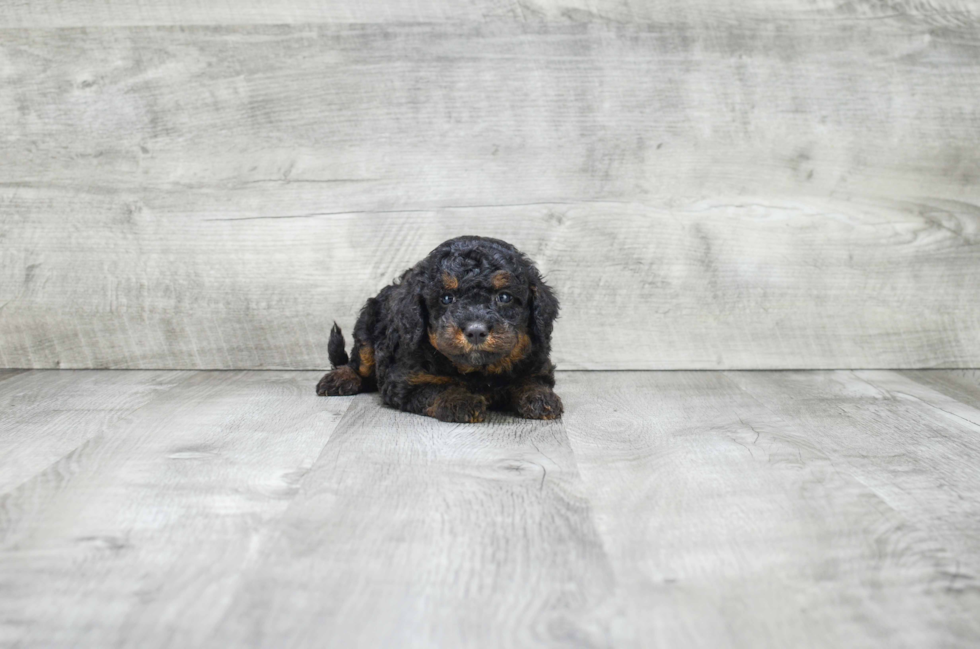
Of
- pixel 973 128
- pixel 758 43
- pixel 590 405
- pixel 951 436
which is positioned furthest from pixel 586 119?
pixel 951 436

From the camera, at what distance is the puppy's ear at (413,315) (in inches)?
120

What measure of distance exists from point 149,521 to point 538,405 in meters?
1.41

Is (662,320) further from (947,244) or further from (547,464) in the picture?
(547,464)

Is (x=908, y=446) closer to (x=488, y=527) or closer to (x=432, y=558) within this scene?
(x=488, y=527)

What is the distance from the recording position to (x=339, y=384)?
347cm

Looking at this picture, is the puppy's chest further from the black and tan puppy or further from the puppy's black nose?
the puppy's black nose

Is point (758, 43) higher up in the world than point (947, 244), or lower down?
higher up

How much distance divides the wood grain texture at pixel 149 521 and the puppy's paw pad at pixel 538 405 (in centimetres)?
66

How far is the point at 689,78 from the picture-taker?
13.4 feet

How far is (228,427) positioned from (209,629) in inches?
58.5

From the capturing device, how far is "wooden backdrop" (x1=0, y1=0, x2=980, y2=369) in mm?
4051

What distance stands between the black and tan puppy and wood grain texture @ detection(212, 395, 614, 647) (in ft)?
1.31

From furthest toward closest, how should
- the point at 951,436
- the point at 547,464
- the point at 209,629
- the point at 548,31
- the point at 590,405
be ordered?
the point at 548,31 → the point at 590,405 → the point at 951,436 → the point at 547,464 → the point at 209,629

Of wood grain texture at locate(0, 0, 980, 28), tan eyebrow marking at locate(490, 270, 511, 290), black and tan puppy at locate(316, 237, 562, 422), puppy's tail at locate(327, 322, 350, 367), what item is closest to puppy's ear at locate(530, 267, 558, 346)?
black and tan puppy at locate(316, 237, 562, 422)
